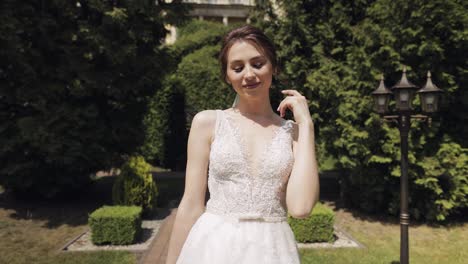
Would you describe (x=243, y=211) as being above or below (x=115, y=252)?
above

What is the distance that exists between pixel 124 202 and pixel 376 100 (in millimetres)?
6373

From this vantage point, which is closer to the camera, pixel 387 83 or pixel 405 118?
pixel 405 118

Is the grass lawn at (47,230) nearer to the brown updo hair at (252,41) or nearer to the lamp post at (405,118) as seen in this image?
the lamp post at (405,118)

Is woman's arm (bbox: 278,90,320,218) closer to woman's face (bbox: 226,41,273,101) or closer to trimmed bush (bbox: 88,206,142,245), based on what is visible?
woman's face (bbox: 226,41,273,101)

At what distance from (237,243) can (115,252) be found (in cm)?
599

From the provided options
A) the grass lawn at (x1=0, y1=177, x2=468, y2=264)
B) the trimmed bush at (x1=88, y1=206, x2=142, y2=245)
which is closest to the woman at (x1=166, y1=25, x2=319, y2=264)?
the grass lawn at (x1=0, y1=177, x2=468, y2=264)

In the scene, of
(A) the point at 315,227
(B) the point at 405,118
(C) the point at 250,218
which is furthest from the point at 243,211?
(A) the point at 315,227

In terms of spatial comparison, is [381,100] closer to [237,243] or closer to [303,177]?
[303,177]

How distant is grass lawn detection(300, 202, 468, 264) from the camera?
6.67m

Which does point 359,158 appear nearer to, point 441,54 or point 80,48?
point 441,54

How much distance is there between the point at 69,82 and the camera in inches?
355

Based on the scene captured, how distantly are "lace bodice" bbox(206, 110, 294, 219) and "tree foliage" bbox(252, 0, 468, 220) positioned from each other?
23.7 feet

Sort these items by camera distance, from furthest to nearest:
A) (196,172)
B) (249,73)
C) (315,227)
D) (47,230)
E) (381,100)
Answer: (47,230) < (315,227) < (381,100) < (196,172) < (249,73)

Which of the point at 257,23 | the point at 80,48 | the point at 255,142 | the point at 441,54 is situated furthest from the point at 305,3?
the point at 255,142
